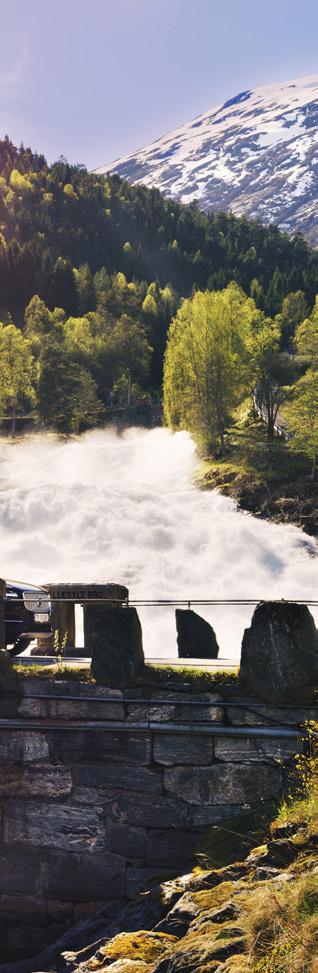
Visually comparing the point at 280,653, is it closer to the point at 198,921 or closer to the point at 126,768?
the point at 126,768

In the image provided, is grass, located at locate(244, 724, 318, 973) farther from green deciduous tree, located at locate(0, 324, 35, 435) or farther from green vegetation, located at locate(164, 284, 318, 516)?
green deciduous tree, located at locate(0, 324, 35, 435)

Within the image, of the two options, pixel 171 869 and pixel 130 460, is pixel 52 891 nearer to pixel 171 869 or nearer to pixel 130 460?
pixel 171 869

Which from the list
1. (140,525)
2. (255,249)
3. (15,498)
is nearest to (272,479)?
(140,525)

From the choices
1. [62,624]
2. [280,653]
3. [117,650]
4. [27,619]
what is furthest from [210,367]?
[280,653]

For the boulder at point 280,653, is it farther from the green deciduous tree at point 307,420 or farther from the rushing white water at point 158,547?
the green deciduous tree at point 307,420

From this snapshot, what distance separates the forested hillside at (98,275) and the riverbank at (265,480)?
1124 inches

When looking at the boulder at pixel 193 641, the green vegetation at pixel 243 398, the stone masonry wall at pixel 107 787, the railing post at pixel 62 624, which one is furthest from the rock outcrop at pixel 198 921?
the green vegetation at pixel 243 398

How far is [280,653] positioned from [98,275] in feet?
409

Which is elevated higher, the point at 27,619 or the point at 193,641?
the point at 27,619

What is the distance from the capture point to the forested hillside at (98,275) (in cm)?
7862

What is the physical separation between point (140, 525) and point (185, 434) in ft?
79.7

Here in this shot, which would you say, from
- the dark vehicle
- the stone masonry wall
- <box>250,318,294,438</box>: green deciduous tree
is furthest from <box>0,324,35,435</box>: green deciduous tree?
the stone masonry wall

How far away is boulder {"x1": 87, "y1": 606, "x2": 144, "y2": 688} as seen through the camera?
10.5 metres

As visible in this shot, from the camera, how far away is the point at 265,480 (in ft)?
146
